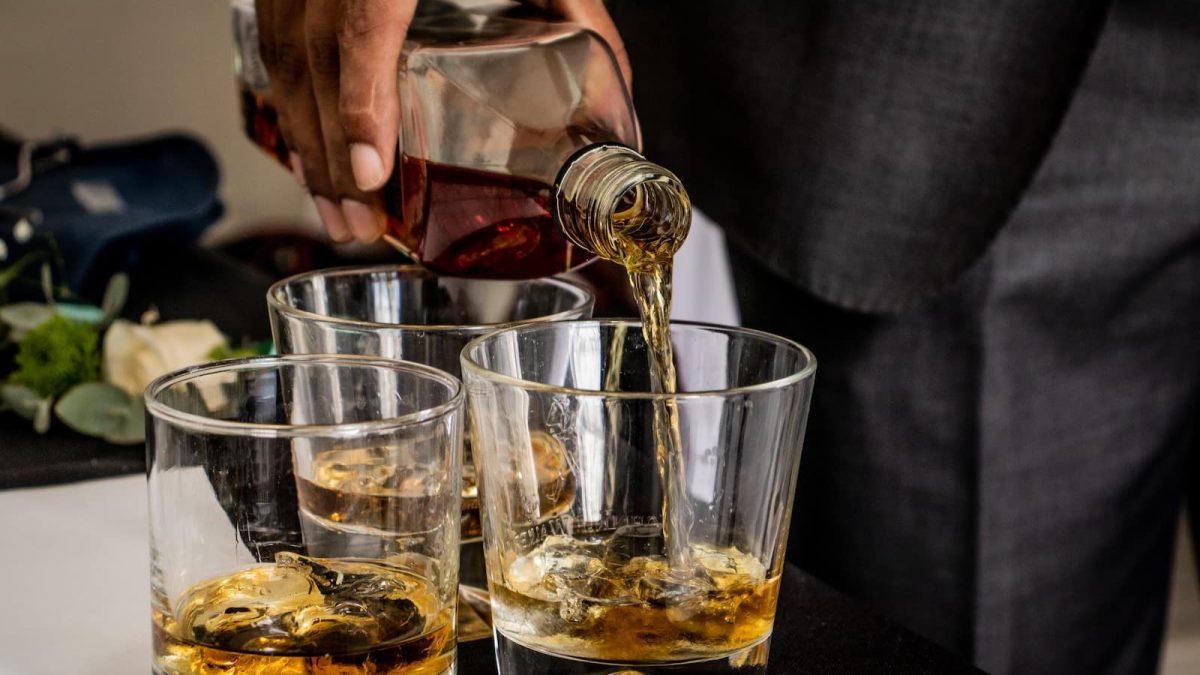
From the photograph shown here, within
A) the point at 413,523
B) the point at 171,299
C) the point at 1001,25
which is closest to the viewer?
the point at 413,523

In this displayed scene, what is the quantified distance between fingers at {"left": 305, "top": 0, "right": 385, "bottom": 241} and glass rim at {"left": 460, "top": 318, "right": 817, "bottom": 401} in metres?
0.25

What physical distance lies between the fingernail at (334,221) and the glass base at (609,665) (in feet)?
1.19

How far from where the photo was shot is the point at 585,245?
543 millimetres

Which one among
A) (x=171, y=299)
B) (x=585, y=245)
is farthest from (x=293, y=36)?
(x=171, y=299)

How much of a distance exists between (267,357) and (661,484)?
15 centimetres

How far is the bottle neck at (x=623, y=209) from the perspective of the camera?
50cm

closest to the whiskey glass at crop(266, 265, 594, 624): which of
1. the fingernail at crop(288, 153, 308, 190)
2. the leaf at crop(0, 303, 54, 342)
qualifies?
the fingernail at crop(288, 153, 308, 190)

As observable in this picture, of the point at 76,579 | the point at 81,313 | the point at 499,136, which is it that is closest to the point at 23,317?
the point at 81,313

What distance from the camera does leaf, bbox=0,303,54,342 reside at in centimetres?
91

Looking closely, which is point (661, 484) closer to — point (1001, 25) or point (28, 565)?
point (28, 565)

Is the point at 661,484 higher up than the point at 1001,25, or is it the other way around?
the point at 1001,25

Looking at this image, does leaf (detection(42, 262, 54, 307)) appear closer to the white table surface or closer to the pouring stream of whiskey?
the white table surface

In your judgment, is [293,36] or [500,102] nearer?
[500,102]

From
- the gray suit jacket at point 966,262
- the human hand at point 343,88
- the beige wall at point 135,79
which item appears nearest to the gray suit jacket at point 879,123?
the gray suit jacket at point 966,262
